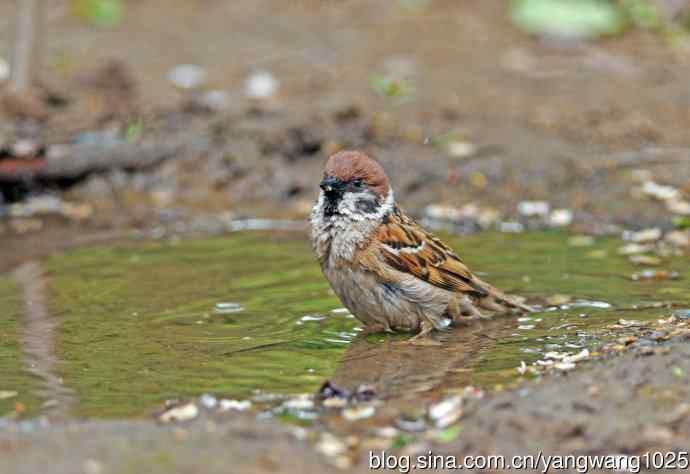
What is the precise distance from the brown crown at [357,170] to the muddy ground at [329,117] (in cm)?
250

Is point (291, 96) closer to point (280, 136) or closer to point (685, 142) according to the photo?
point (280, 136)

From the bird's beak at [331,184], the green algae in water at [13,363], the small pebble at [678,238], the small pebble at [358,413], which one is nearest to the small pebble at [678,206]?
the small pebble at [678,238]

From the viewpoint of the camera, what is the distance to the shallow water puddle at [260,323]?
5.36 meters

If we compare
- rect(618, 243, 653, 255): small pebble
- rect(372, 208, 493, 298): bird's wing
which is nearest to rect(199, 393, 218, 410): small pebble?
rect(372, 208, 493, 298): bird's wing

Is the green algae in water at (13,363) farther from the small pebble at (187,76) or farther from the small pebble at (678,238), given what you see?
the small pebble at (678,238)

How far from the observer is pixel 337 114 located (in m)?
9.84

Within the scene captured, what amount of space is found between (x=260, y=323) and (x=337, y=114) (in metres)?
3.70

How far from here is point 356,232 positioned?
6332mm

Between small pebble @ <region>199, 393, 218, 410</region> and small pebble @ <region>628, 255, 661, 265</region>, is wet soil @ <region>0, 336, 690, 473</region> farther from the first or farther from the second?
small pebble @ <region>628, 255, 661, 265</region>

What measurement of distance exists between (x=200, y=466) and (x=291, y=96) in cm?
685

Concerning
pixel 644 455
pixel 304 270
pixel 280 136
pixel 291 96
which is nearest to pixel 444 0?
pixel 291 96

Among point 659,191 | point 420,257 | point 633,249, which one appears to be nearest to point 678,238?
point 633,249

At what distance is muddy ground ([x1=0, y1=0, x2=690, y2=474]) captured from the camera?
916 cm

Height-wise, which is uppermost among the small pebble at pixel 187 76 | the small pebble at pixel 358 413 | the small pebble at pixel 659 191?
the small pebble at pixel 187 76
